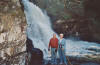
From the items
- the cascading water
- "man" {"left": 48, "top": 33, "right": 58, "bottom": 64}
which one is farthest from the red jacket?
the cascading water

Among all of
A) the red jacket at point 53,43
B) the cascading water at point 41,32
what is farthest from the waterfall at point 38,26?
the red jacket at point 53,43

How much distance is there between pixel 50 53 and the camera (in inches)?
197

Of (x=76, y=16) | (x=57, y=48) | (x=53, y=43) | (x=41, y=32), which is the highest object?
(x=76, y=16)

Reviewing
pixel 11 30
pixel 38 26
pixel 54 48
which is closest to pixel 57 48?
pixel 54 48

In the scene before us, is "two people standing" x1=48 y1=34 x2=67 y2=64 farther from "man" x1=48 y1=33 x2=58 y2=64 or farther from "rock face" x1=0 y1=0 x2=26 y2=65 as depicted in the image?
"rock face" x1=0 y1=0 x2=26 y2=65

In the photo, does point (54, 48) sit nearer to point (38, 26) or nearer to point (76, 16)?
point (38, 26)

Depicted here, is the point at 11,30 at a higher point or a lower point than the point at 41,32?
higher

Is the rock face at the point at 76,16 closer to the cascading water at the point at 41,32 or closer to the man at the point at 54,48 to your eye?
the cascading water at the point at 41,32

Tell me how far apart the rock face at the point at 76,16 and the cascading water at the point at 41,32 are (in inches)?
6.6

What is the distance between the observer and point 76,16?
207 inches

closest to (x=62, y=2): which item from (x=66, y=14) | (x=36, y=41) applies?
(x=66, y=14)

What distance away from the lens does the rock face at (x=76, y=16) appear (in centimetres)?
515

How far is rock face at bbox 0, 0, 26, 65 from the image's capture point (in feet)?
15.8

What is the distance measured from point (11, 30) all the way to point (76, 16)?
1.93 meters
